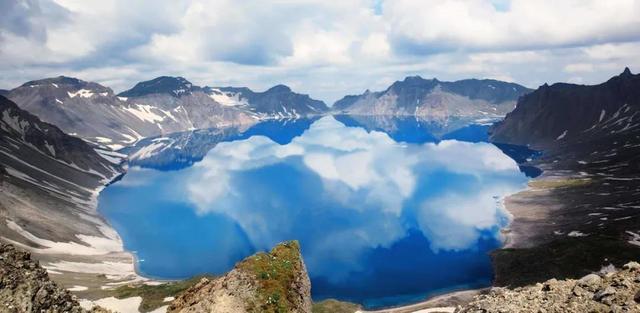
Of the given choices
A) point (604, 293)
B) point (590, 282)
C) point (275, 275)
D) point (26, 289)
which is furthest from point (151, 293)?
point (604, 293)

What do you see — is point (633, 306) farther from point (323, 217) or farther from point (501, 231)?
point (323, 217)

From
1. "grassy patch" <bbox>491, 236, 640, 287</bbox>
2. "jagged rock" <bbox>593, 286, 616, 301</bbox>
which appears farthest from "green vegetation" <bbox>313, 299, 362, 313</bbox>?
"jagged rock" <bbox>593, 286, 616, 301</bbox>

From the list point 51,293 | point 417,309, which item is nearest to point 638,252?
point 417,309

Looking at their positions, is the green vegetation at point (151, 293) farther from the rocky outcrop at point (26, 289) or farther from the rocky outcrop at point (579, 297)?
the rocky outcrop at point (579, 297)

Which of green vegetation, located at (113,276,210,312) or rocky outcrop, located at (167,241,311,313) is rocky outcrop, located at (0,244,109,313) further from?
green vegetation, located at (113,276,210,312)

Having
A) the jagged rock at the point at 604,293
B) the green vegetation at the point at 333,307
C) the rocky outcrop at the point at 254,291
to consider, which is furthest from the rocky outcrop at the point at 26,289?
the green vegetation at the point at 333,307

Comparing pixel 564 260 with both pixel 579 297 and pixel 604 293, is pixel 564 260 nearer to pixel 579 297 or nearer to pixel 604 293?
pixel 579 297
